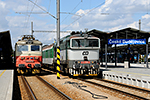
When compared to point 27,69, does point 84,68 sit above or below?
above

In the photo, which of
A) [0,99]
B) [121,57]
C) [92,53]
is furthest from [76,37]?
[121,57]

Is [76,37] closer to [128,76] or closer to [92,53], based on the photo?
[92,53]

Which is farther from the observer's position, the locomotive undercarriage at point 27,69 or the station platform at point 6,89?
the locomotive undercarriage at point 27,69

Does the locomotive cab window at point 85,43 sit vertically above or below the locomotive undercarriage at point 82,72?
above

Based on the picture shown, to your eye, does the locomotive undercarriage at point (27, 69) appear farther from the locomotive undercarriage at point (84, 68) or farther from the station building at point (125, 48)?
the station building at point (125, 48)

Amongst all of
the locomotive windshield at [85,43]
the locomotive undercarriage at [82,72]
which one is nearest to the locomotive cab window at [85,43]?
the locomotive windshield at [85,43]

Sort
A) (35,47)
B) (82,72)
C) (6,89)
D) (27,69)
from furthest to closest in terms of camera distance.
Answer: (35,47)
(27,69)
(82,72)
(6,89)

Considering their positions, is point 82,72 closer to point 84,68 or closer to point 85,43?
point 84,68

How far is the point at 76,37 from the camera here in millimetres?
16188

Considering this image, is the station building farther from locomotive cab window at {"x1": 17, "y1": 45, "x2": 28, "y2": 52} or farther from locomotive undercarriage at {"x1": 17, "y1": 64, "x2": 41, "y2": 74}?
locomotive cab window at {"x1": 17, "y1": 45, "x2": 28, "y2": 52}

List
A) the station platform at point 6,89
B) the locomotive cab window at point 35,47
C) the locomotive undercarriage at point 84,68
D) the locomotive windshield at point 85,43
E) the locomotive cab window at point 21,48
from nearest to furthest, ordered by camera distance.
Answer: the station platform at point 6,89 < the locomotive undercarriage at point 84,68 < the locomotive windshield at point 85,43 < the locomotive cab window at point 21,48 < the locomotive cab window at point 35,47

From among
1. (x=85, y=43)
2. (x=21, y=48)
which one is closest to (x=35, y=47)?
(x=21, y=48)

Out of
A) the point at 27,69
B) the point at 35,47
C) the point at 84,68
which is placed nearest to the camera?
the point at 84,68

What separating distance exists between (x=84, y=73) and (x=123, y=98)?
7.31 m
